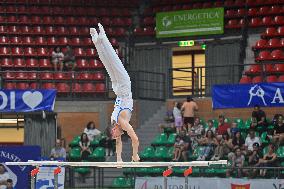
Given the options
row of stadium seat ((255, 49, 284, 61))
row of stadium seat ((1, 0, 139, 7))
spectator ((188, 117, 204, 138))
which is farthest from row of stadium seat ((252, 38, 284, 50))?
row of stadium seat ((1, 0, 139, 7))

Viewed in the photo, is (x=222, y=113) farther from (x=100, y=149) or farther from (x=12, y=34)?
(x=12, y=34)

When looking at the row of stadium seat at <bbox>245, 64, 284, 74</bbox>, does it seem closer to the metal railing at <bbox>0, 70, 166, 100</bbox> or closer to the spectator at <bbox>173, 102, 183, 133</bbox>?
the spectator at <bbox>173, 102, 183, 133</bbox>

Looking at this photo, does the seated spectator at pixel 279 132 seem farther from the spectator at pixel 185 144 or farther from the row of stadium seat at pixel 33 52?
the row of stadium seat at pixel 33 52

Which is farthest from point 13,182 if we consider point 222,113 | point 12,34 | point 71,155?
point 12,34

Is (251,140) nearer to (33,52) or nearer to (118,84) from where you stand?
(118,84)

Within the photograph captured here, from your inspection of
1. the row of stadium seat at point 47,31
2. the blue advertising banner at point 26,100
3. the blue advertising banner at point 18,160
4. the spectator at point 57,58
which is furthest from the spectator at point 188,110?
the row of stadium seat at point 47,31

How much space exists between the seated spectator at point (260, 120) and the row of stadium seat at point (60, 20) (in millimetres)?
10675

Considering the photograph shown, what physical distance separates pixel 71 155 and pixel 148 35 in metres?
8.17

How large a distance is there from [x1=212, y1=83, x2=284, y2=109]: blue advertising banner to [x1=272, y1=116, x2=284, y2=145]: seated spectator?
1.04 m

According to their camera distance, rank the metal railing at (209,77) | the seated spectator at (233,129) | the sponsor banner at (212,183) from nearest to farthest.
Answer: the sponsor banner at (212,183), the seated spectator at (233,129), the metal railing at (209,77)

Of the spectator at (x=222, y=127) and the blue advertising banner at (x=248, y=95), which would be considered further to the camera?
the spectator at (x=222, y=127)

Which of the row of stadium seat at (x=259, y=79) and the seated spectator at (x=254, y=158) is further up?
the row of stadium seat at (x=259, y=79)

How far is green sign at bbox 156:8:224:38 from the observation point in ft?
102

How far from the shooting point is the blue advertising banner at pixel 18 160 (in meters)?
23.4
